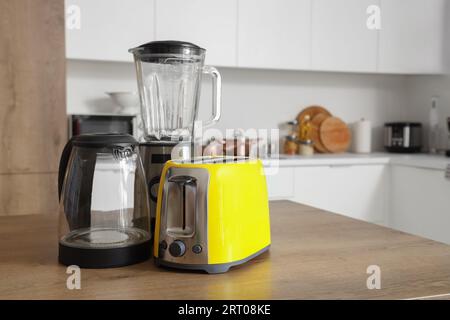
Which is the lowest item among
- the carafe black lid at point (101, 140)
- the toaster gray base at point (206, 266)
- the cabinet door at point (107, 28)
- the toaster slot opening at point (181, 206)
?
the toaster gray base at point (206, 266)

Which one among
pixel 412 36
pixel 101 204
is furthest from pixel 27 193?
pixel 412 36

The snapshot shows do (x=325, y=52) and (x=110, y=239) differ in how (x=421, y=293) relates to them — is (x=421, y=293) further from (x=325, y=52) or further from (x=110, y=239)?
(x=325, y=52)

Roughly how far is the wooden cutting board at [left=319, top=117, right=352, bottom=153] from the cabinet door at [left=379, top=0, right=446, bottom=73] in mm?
465

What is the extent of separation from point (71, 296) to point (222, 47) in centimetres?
242

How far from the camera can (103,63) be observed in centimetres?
315

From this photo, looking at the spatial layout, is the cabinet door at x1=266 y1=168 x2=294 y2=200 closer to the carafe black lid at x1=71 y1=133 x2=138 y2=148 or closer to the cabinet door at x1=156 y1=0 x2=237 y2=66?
the cabinet door at x1=156 y1=0 x2=237 y2=66

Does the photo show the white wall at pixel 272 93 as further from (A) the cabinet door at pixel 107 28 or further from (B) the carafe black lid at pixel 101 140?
(B) the carafe black lid at pixel 101 140

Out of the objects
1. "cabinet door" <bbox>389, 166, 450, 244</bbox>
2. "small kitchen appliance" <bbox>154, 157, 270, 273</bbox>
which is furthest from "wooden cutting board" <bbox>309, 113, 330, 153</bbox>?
"small kitchen appliance" <bbox>154, 157, 270, 273</bbox>

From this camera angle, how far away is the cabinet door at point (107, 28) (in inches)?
108

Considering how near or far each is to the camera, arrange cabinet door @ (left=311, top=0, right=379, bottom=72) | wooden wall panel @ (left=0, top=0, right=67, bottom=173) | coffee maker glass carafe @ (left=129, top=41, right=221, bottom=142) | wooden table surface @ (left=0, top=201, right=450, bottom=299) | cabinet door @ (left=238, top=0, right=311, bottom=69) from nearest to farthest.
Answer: wooden table surface @ (left=0, top=201, right=450, bottom=299)
coffee maker glass carafe @ (left=129, top=41, right=221, bottom=142)
wooden wall panel @ (left=0, top=0, right=67, bottom=173)
cabinet door @ (left=238, top=0, right=311, bottom=69)
cabinet door @ (left=311, top=0, right=379, bottom=72)

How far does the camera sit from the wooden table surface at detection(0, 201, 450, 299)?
795 mm

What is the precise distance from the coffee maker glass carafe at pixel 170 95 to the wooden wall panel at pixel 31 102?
1.42 m

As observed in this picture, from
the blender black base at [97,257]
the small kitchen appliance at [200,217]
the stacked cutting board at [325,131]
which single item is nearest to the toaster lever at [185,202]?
the small kitchen appliance at [200,217]
